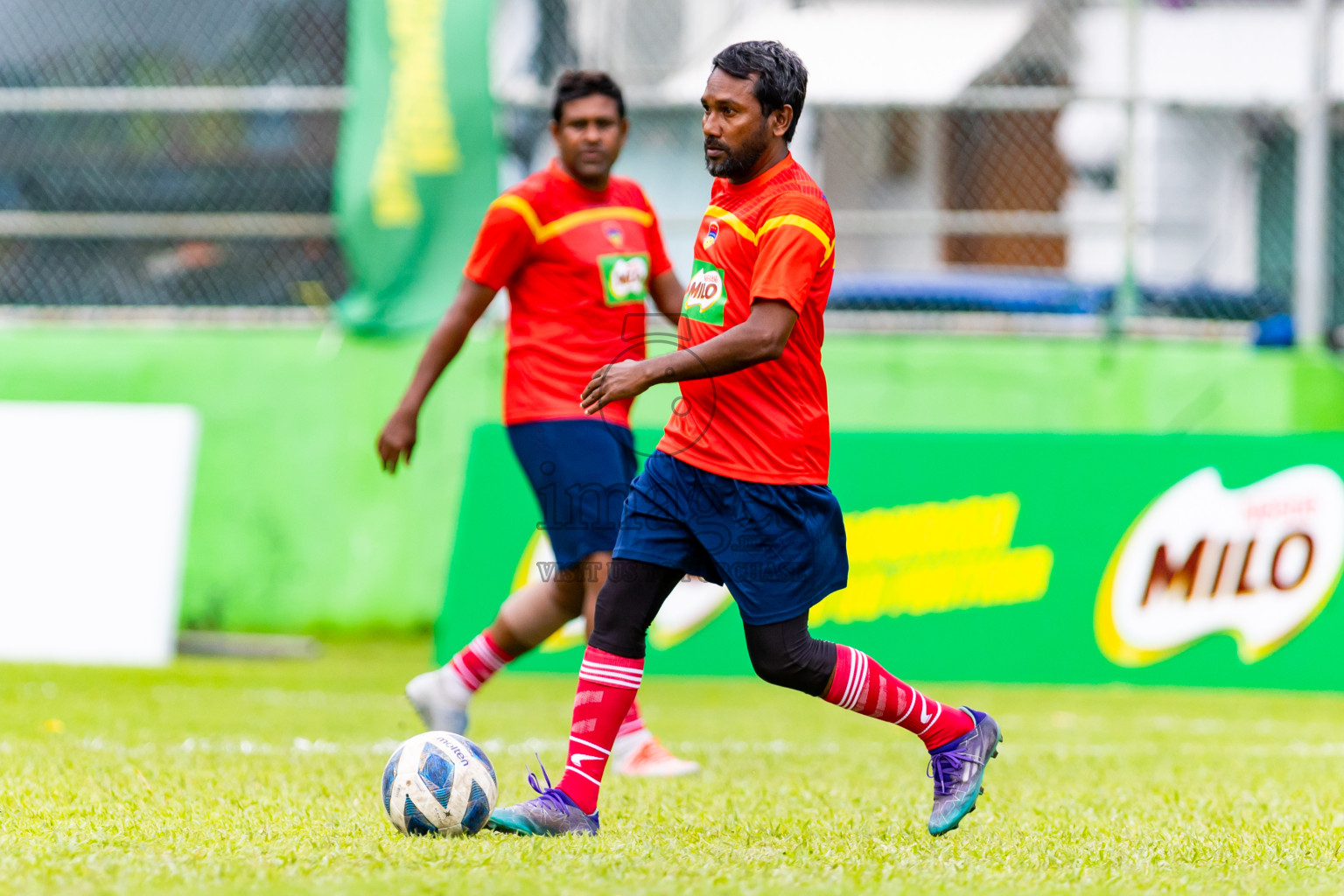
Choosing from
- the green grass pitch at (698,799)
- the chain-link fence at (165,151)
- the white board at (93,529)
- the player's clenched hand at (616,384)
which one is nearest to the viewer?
the green grass pitch at (698,799)

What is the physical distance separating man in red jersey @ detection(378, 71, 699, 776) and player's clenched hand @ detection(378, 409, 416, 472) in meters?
0.12

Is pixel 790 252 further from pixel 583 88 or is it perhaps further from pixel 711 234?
pixel 583 88

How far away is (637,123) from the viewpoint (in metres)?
10.6

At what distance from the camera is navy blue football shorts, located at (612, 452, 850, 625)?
369 centimetres

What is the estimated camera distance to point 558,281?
527 cm

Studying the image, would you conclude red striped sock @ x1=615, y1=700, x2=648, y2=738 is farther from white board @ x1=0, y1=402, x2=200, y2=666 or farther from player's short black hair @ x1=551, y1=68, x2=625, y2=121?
white board @ x1=0, y1=402, x2=200, y2=666

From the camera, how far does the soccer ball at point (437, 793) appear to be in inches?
141

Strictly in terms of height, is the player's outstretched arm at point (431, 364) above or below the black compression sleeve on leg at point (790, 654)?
above

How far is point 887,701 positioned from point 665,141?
287 inches

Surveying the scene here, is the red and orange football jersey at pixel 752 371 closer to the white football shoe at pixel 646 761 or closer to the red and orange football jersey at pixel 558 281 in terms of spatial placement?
the red and orange football jersey at pixel 558 281

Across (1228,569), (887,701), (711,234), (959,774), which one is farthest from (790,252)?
(1228,569)

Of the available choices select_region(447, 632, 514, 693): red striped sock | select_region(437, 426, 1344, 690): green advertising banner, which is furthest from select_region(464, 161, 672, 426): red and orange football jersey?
select_region(437, 426, 1344, 690): green advertising banner

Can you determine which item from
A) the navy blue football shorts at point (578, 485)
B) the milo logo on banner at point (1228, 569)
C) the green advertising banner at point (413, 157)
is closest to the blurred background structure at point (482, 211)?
the green advertising banner at point (413, 157)

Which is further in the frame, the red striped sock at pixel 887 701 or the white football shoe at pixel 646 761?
the white football shoe at pixel 646 761
